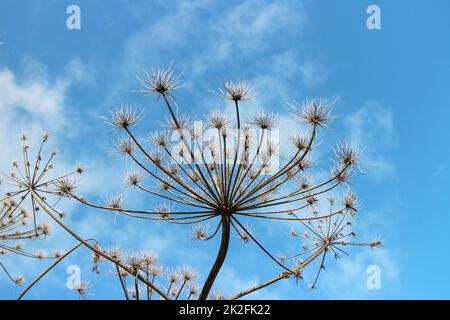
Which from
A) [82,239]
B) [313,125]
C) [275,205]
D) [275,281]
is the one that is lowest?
[275,281]

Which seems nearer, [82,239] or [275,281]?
[82,239]
